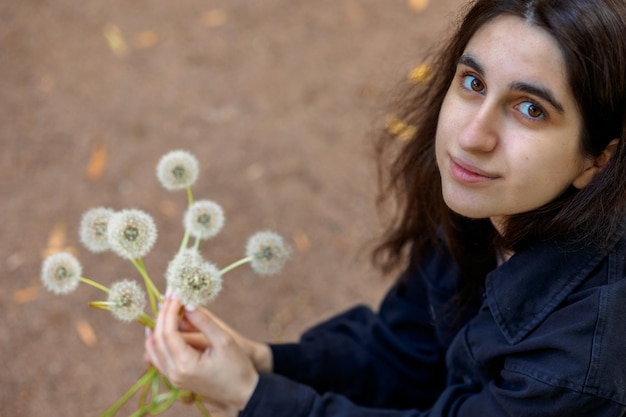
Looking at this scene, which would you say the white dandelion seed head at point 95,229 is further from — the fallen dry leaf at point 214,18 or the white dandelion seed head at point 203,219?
the fallen dry leaf at point 214,18

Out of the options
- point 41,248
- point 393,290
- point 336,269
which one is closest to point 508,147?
point 393,290

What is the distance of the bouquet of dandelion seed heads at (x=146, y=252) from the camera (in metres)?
1.31

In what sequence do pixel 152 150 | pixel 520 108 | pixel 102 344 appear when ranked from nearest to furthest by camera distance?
pixel 520 108
pixel 102 344
pixel 152 150

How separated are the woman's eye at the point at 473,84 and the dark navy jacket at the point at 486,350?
0.28 metres

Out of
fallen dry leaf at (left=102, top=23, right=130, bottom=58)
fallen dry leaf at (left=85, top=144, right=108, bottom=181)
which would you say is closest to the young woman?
fallen dry leaf at (left=85, top=144, right=108, bottom=181)

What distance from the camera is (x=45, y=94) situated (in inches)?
114

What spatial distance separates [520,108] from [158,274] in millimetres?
1592

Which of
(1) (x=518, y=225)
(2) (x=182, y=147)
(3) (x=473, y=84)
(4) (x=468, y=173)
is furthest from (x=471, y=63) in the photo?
(2) (x=182, y=147)

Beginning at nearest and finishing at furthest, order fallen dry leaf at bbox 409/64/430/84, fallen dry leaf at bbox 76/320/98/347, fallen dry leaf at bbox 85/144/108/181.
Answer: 1. fallen dry leaf at bbox 409/64/430/84
2. fallen dry leaf at bbox 76/320/98/347
3. fallen dry leaf at bbox 85/144/108/181

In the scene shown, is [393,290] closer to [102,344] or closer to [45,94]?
[102,344]

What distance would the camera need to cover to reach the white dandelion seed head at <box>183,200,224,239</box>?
55.8 inches

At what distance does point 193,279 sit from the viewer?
4.24ft

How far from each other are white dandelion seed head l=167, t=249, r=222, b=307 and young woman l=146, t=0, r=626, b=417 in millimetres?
108

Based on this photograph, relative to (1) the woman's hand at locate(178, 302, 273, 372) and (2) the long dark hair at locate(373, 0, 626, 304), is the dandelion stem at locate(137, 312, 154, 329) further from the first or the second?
(2) the long dark hair at locate(373, 0, 626, 304)
